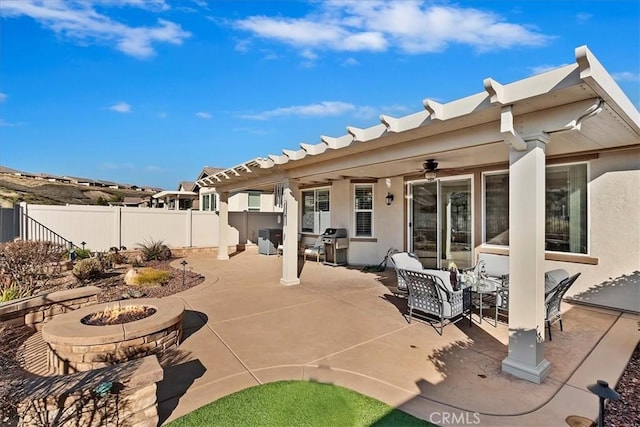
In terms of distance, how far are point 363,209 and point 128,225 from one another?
8985 mm

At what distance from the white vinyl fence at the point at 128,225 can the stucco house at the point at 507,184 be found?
8.18 feet

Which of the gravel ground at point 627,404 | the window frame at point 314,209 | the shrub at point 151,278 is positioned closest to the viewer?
the gravel ground at point 627,404

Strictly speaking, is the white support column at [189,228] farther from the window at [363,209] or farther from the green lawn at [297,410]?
the green lawn at [297,410]

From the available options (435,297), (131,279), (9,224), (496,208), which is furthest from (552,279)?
(9,224)

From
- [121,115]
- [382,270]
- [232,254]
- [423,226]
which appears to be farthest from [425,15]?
[121,115]

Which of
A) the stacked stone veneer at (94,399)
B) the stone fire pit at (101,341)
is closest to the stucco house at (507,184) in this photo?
the stacked stone veneer at (94,399)

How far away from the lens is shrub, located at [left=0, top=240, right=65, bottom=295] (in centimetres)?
602

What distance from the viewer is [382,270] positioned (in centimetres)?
998

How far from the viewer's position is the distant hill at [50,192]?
25381mm

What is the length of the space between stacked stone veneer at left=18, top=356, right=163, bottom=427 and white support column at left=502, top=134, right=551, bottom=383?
3723 millimetres

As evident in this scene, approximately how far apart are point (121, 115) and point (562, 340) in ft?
64.9

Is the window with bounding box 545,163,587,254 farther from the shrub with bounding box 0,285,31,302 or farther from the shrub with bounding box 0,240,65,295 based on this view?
the shrub with bounding box 0,240,65,295

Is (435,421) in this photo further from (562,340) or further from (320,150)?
(320,150)

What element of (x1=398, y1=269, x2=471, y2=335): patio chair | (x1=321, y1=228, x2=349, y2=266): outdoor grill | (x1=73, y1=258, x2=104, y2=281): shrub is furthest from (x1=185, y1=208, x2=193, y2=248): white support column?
(x1=398, y1=269, x2=471, y2=335): patio chair
